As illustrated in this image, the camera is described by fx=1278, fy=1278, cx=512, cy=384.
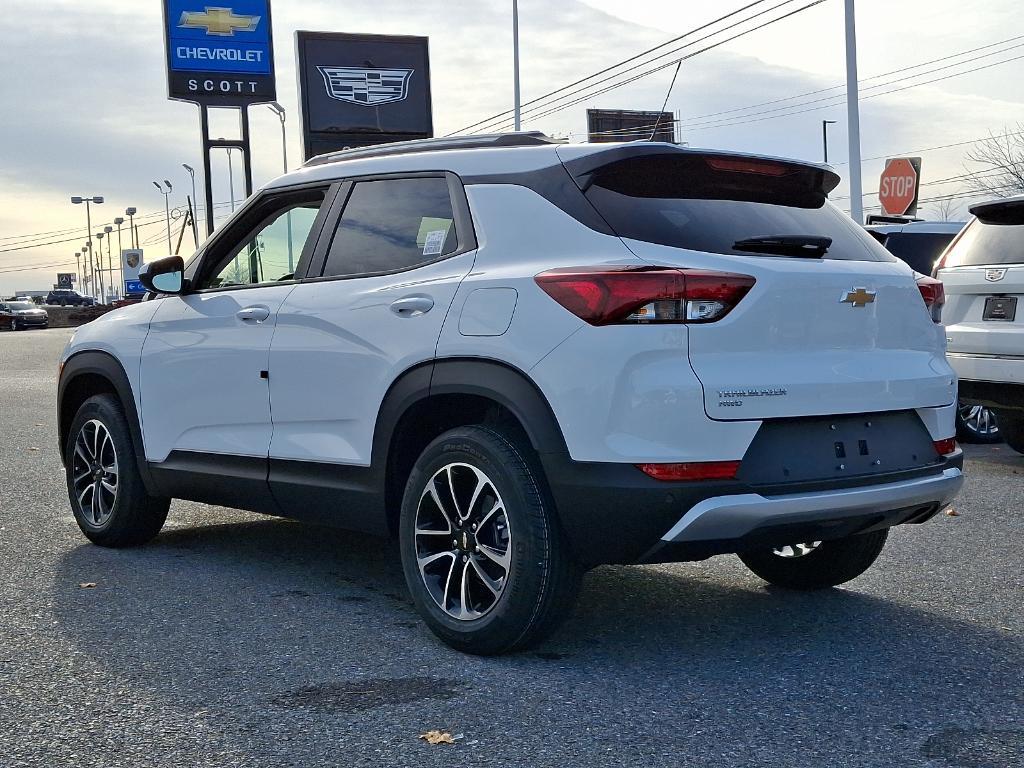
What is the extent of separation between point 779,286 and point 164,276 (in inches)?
121

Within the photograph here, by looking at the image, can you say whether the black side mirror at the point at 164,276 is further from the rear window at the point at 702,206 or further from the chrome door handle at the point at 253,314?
the rear window at the point at 702,206

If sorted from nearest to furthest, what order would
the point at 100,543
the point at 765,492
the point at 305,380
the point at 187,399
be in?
the point at 765,492
the point at 305,380
the point at 187,399
the point at 100,543

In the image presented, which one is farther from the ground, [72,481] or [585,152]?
[585,152]

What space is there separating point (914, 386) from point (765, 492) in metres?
0.84

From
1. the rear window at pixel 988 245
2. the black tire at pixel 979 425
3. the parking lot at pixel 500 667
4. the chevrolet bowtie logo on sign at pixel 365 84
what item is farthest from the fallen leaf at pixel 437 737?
the chevrolet bowtie logo on sign at pixel 365 84

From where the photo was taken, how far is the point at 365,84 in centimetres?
3762

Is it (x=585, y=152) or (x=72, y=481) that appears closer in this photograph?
(x=585, y=152)

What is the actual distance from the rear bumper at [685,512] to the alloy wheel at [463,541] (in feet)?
1.02

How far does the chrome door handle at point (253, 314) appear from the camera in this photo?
5418 millimetres

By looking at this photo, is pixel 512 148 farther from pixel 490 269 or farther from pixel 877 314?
pixel 877 314

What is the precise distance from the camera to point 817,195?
480cm

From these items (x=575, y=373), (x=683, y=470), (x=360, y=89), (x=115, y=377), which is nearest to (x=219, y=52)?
(x=360, y=89)

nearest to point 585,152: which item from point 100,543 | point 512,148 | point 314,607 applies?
point 512,148

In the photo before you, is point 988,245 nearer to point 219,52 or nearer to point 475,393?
point 475,393
